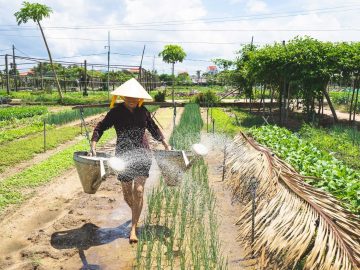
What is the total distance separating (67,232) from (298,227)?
2.33m

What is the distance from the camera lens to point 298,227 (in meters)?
3.00

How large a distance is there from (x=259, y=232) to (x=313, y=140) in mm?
5172

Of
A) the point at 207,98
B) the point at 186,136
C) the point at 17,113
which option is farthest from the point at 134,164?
the point at 207,98

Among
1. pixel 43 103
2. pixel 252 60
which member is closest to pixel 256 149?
pixel 252 60

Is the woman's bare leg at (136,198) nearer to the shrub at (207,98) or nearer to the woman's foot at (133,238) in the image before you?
the woman's foot at (133,238)

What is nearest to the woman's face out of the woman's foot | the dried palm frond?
the woman's foot

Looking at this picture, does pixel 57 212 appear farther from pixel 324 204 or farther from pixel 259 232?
pixel 324 204

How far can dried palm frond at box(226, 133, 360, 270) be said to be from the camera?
269 centimetres

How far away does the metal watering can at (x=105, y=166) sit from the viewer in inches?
154

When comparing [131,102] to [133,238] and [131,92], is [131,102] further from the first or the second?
[133,238]

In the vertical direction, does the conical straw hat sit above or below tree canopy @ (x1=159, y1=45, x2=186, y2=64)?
below

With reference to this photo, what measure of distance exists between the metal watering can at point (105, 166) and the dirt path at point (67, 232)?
457mm

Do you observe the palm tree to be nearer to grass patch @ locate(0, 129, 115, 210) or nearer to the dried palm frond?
grass patch @ locate(0, 129, 115, 210)

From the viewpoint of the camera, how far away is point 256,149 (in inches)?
219
